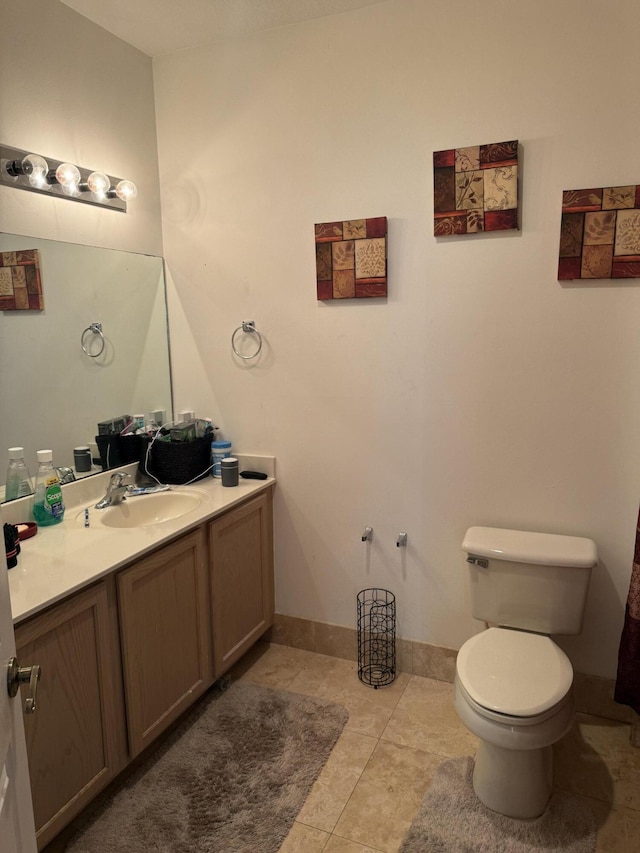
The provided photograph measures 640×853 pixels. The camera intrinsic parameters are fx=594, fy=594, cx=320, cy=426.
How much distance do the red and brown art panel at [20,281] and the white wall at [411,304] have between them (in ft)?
2.33

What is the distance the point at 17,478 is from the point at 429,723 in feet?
5.64

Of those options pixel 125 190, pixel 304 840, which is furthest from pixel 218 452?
pixel 304 840

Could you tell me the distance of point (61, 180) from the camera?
2.13 meters

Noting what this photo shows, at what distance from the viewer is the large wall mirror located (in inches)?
81.6

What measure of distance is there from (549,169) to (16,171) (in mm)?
1793

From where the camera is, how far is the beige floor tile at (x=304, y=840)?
1677 millimetres

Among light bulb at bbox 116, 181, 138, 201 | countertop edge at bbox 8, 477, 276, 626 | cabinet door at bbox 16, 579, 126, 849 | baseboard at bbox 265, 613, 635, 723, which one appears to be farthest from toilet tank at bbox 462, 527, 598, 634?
light bulb at bbox 116, 181, 138, 201

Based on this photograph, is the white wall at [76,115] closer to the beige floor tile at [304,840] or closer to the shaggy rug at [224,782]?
the shaggy rug at [224,782]

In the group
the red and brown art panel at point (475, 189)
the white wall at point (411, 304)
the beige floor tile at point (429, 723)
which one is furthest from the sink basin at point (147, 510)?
the red and brown art panel at point (475, 189)

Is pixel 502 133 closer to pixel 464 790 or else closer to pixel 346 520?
pixel 346 520

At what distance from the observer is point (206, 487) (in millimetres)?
2512

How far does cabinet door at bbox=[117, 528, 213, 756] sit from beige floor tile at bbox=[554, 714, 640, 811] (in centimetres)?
128

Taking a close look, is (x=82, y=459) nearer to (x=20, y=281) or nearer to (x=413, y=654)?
(x=20, y=281)

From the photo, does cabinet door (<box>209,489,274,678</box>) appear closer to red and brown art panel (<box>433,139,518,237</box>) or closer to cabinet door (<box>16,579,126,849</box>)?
cabinet door (<box>16,579,126,849</box>)
